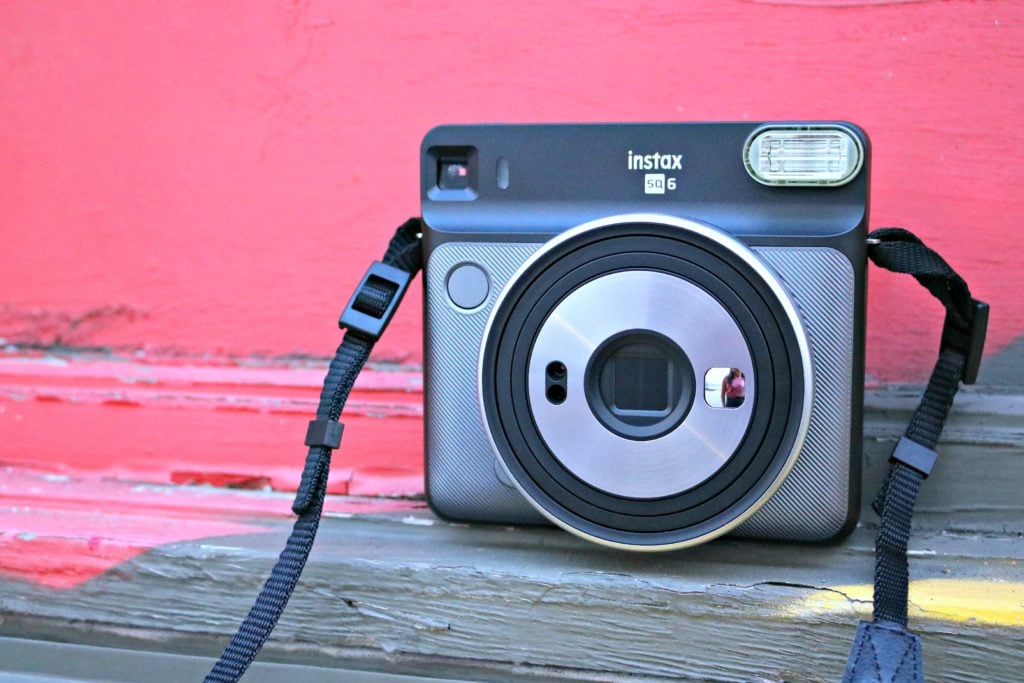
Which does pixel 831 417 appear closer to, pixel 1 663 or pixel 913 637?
pixel 913 637

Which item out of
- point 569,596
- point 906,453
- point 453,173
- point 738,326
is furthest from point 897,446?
point 453,173

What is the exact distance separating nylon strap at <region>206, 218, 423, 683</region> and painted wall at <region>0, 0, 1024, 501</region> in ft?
0.76

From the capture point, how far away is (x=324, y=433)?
0.59 metres

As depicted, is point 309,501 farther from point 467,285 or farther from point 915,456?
point 915,456

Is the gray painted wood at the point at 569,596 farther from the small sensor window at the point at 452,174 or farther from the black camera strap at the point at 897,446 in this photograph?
the small sensor window at the point at 452,174

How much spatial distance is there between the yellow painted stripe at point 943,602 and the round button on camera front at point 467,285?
1.00ft

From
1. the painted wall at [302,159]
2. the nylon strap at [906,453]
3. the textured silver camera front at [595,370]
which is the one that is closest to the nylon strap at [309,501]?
the textured silver camera front at [595,370]

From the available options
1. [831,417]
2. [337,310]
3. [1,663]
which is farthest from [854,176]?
[1,663]

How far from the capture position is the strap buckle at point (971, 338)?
0.60 m

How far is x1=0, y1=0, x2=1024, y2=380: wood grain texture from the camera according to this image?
2.50 feet

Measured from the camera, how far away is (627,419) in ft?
1.91

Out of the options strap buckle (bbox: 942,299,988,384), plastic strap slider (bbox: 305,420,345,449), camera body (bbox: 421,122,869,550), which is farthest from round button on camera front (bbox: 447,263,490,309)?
strap buckle (bbox: 942,299,988,384)

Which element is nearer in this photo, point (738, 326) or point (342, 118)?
point (738, 326)

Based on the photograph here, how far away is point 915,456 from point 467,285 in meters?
0.33
